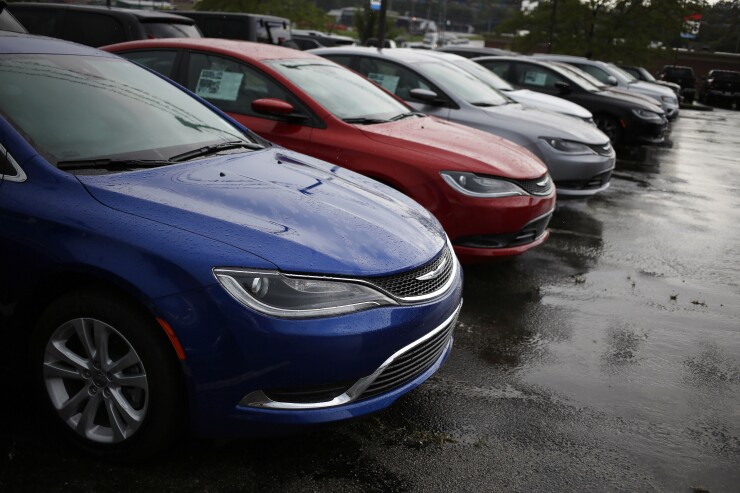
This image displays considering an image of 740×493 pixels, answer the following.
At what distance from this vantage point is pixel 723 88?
111 ft

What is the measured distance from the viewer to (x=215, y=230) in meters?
2.78

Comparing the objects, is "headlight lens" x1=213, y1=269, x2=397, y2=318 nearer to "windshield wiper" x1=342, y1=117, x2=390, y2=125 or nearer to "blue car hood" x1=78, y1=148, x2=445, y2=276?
"blue car hood" x1=78, y1=148, x2=445, y2=276

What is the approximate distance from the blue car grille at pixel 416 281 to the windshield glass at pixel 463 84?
15.7 ft

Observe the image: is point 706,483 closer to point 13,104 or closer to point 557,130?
point 13,104

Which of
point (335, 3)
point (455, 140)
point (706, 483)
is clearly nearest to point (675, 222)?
point (455, 140)

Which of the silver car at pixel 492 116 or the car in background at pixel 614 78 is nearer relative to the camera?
the silver car at pixel 492 116

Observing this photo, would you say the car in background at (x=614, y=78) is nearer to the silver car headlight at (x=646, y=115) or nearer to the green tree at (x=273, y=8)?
the silver car headlight at (x=646, y=115)

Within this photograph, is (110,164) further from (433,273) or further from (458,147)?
(458,147)

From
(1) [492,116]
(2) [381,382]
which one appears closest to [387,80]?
(1) [492,116]

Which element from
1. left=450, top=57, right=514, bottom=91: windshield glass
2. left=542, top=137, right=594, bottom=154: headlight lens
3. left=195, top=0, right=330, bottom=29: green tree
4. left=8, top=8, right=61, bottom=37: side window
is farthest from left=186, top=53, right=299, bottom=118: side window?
left=195, top=0, right=330, bottom=29: green tree

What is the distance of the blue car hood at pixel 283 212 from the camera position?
Answer: 2.80 meters

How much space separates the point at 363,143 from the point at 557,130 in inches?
129

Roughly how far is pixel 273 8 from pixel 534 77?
60.4ft

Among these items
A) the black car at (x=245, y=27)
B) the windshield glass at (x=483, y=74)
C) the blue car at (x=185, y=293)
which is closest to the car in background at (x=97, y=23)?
the black car at (x=245, y=27)
